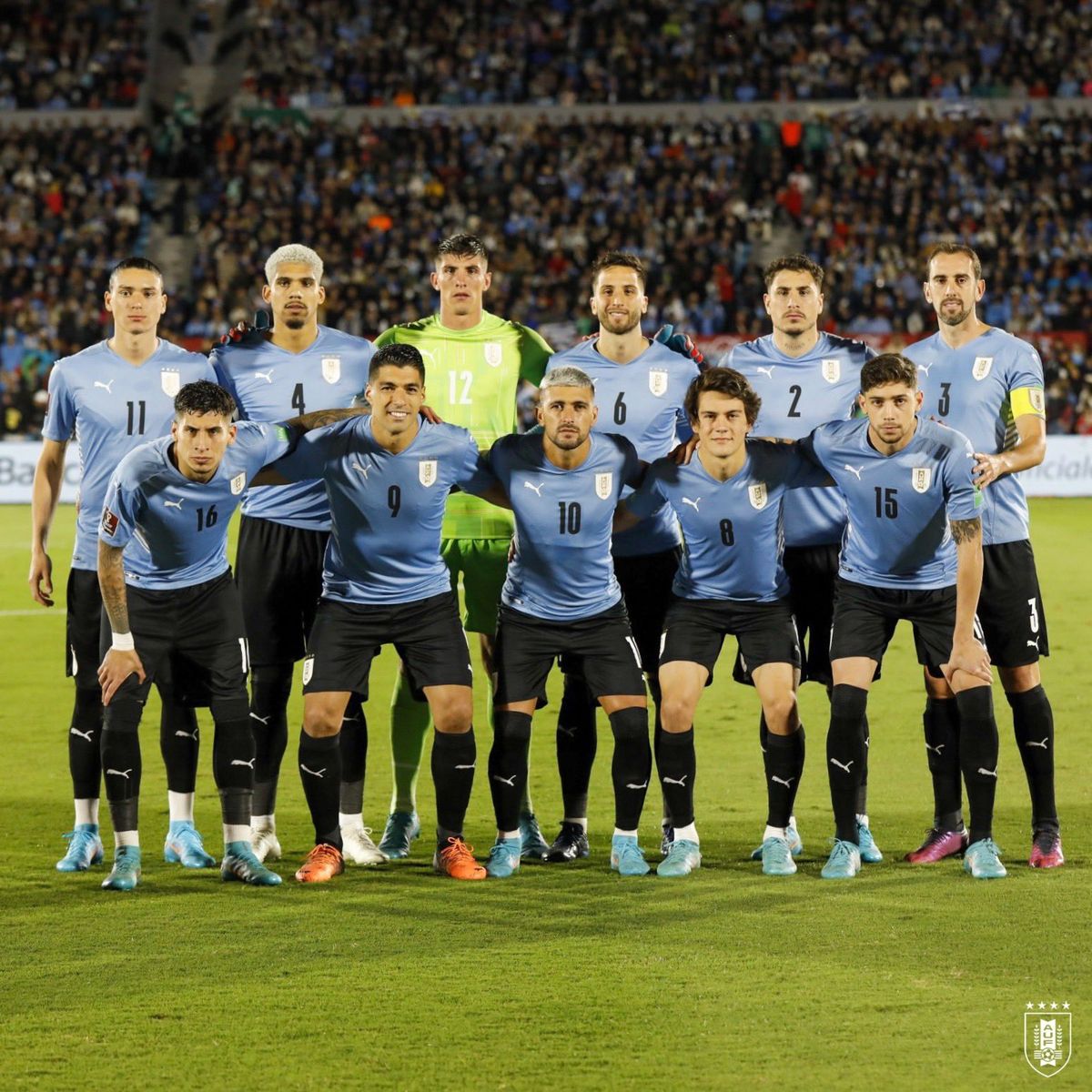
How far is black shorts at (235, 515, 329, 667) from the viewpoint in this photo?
6.55 m

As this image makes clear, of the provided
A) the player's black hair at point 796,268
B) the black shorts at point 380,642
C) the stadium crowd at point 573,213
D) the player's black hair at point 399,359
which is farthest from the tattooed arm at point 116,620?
the stadium crowd at point 573,213

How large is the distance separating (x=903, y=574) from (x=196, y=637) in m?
2.58

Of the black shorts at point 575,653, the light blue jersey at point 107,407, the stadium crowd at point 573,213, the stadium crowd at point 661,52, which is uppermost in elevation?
the stadium crowd at point 661,52

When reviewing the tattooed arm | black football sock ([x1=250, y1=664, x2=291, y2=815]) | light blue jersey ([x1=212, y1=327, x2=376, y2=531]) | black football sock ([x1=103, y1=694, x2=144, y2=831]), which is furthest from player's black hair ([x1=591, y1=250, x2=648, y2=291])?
black football sock ([x1=103, y1=694, x2=144, y2=831])

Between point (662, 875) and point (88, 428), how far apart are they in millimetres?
2775

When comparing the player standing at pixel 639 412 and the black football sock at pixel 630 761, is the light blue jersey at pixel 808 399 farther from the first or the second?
the black football sock at pixel 630 761

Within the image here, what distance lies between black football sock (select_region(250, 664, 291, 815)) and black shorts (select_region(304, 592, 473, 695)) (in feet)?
1.51

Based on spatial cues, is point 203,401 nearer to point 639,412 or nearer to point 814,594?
point 639,412

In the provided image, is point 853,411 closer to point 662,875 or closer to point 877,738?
point 662,875

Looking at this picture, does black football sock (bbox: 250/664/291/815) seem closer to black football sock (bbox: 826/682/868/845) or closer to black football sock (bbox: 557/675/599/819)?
black football sock (bbox: 557/675/599/819)

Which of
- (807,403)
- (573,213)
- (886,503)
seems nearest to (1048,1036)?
(886,503)

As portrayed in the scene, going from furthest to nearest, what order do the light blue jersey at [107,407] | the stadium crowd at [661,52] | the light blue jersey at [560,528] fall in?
the stadium crowd at [661,52] < the light blue jersey at [107,407] < the light blue jersey at [560,528]

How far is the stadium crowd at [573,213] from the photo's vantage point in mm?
26500

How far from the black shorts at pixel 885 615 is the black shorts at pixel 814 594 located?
1.33 feet
